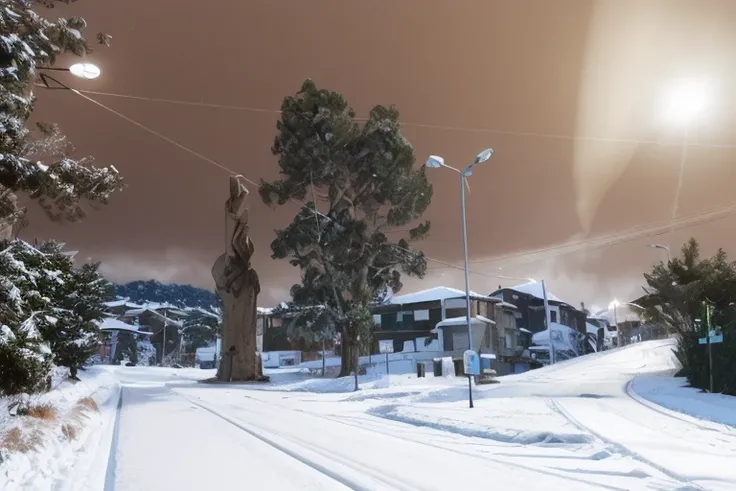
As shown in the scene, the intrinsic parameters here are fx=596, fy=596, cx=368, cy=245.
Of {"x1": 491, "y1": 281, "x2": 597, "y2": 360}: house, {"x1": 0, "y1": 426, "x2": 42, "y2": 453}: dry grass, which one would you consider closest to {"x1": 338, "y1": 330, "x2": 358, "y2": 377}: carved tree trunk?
{"x1": 0, "y1": 426, "x2": 42, "y2": 453}: dry grass

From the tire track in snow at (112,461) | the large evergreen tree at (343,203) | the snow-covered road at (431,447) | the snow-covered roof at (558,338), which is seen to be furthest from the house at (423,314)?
the tire track in snow at (112,461)

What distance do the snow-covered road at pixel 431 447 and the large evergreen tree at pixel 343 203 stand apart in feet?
66.2

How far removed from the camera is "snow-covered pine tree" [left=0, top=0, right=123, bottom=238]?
8727mm

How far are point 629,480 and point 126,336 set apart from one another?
83039 millimetres

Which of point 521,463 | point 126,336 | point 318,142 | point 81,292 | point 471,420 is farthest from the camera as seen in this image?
point 126,336

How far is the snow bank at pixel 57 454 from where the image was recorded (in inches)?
276

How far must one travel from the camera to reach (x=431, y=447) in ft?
32.1

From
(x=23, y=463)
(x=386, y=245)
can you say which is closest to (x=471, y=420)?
(x=23, y=463)

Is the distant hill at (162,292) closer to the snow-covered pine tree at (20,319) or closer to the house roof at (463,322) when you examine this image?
the house roof at (463,322)

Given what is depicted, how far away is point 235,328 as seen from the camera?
35.6 meters

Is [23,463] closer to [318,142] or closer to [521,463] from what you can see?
[521,463]

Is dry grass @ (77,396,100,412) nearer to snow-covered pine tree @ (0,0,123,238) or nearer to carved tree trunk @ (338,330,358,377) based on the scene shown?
snow-covered pine tree @ (0,0,123,238)

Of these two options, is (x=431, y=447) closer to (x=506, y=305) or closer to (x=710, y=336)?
(x=710, y=336)

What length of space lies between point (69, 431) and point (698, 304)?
2068cm
